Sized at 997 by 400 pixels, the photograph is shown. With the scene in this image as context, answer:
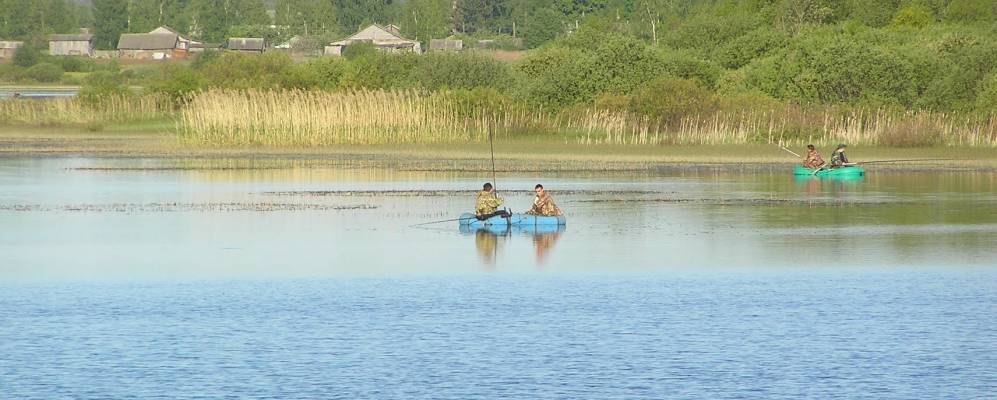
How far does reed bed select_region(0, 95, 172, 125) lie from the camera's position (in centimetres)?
6159

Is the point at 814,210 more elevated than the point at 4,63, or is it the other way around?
the point at 4,63

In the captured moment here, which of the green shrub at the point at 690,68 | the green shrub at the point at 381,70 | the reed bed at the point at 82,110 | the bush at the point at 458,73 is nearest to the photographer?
the reed bed at the point at 82,110

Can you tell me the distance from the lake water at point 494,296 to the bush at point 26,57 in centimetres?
12049

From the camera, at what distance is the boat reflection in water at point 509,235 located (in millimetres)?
24609

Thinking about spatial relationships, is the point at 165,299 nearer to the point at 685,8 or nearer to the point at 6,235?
the point at 6,235

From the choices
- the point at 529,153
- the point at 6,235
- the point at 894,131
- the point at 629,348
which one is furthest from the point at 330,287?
the point at 894,131

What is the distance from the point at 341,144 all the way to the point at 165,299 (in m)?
31.7

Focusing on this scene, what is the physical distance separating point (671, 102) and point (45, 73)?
9621 centimetres

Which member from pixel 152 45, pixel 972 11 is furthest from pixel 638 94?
pixel 152 45

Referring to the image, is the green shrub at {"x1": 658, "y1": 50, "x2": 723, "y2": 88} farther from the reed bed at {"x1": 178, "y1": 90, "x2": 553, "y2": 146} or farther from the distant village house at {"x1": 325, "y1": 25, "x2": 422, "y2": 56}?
the distant village house at {"x1": 325, "y1": 25, "x2": 422, "y2": 56}

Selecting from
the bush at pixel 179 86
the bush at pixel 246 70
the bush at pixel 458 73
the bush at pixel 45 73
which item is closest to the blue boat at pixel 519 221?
the bush at pixel 179 86

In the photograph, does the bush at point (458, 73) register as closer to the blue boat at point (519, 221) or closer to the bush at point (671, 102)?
the bush at point (671, 102)

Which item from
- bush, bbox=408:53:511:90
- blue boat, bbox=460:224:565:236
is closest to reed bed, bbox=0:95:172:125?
bush, bbox=408:53:511:90

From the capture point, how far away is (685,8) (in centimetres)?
12550
